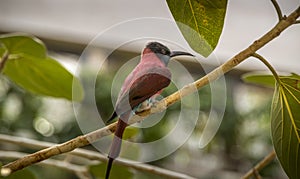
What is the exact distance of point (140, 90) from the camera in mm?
442

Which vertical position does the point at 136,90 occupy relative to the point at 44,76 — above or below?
above

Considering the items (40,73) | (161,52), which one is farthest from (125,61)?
(161,52)

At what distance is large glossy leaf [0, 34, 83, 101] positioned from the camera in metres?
0.73

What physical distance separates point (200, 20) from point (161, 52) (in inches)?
2.5

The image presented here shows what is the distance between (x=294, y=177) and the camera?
19.1 inches

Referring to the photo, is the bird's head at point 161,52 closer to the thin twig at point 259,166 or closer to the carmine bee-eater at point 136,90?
the carmine bee-eater at point 136,90

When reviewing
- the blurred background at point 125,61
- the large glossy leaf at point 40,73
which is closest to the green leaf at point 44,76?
the large glossy leaf at point 40,73

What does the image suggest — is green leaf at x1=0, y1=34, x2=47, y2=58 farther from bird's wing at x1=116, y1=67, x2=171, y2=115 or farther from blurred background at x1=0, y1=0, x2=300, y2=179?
blurred background at x1=0, y1=0, x2=300, y2=179

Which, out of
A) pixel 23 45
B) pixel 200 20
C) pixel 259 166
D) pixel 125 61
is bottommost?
pixel 125 61

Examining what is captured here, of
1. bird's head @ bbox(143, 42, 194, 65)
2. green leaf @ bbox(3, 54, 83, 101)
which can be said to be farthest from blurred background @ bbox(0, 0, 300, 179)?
bird's head @ bbox(143, 42, 194, 65)

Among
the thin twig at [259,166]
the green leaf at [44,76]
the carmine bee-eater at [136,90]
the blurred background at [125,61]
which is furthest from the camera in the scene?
the blurred background at [125,61]

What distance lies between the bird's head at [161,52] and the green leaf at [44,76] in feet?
0.83

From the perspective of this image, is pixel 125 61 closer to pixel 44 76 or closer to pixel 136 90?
pixel 44 76

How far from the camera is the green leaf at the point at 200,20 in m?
0.44
